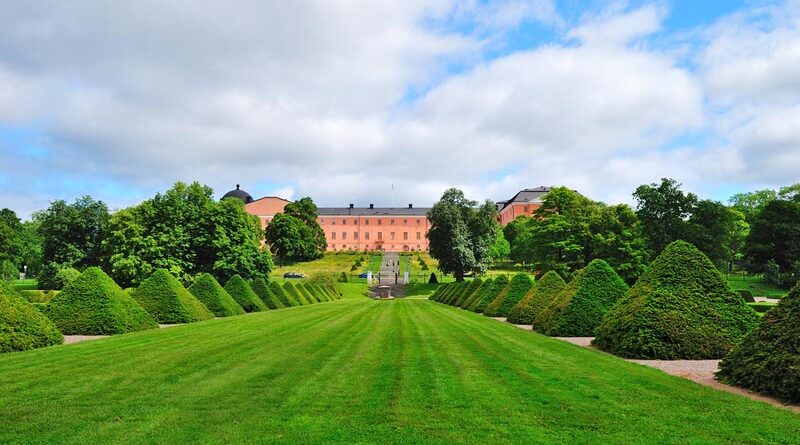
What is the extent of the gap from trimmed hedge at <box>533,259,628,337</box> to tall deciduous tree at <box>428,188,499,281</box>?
141ft

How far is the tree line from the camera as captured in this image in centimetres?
4753

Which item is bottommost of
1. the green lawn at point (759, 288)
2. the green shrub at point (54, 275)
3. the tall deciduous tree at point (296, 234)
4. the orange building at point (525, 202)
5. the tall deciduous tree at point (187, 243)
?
the green lawn at point (759, 288)

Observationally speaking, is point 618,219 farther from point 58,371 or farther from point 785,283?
point 58,371

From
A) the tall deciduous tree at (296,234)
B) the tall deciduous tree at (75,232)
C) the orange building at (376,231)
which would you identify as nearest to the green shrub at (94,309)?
the tall deciduous tree at (75,232)

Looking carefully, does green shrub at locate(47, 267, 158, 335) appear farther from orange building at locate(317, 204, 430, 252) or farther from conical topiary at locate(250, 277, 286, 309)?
orange building at locate(317, 204, 430, 252)

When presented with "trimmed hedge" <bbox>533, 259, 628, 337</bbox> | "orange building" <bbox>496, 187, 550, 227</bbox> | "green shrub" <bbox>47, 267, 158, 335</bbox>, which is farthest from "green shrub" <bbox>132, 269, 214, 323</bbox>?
"orange building" <bbox>496, 187, 550, 227</bbox>

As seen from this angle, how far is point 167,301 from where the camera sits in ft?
73.8

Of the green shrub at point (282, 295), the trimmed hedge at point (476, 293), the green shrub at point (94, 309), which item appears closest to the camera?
the green shrub at point (94, 309)

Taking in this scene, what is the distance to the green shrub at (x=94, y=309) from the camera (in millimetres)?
17312

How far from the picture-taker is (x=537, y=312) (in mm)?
21359

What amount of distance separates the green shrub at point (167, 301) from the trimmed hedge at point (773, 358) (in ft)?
63.8

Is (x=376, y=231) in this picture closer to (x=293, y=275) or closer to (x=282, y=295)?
(x=293, y=275)

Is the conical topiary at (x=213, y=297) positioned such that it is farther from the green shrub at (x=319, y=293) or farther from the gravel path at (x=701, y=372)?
the gravel path at (x=701, y=372)

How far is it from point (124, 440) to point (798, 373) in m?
8.81
